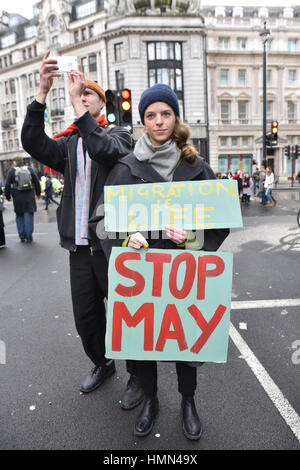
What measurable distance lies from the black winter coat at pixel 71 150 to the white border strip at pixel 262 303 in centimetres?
234

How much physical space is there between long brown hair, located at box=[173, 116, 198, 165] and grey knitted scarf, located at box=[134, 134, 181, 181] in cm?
3

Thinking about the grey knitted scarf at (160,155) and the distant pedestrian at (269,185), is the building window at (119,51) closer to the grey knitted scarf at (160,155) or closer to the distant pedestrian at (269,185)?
the distant pedestrian at (269,185)

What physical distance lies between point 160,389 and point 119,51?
3820cm

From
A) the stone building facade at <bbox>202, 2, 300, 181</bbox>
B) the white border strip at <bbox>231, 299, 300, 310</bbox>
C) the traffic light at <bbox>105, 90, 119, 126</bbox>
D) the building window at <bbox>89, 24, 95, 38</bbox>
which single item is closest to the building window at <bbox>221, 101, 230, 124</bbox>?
the stone building facade at <bbox>202, 2, 300, 181</bbox>

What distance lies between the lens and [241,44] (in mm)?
35875

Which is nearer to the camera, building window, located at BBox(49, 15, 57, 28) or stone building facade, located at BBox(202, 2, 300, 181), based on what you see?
stone building facade, located at BBox(202, 2, 300, 181)

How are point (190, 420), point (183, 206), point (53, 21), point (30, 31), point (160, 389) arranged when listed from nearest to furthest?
point (183, 206), point (190, 420), point (160, 389), point (53, 21), point (30, 31)

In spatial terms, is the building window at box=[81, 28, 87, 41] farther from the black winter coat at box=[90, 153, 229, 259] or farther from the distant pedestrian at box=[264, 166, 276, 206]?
the black winter coat at box=[90, 153, 229, 259]

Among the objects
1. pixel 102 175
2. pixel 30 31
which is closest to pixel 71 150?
pixel 102 175

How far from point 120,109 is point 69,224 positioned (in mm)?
5814

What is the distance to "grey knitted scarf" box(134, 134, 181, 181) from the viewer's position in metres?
1.87

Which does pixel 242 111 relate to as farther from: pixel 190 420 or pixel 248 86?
pixel 190 420

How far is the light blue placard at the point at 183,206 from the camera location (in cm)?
183
